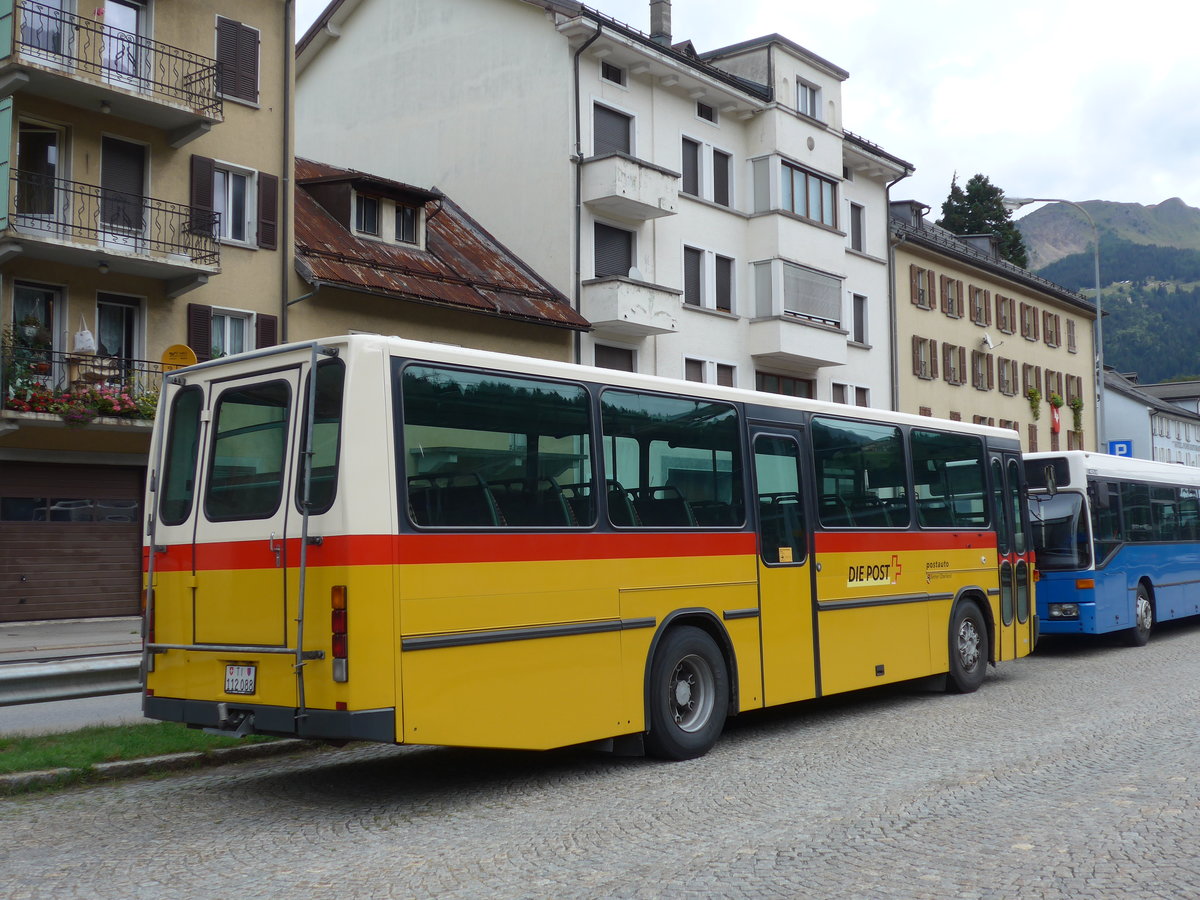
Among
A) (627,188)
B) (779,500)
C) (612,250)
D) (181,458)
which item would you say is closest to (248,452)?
(181,458)

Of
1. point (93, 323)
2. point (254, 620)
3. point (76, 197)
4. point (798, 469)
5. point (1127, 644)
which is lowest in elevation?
point (1127, 644)

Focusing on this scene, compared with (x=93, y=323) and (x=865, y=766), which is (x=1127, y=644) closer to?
(x=865, y=766)

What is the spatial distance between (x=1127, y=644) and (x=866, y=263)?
25371 millimetres

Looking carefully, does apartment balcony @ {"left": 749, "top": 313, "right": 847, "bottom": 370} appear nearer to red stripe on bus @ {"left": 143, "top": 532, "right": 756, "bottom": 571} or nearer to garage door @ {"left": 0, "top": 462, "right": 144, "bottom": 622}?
garage door @ {"left": 0, "top": 462, "right": 144, "bottom": 622}

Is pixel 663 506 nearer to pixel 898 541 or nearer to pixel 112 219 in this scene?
pixel 898 541

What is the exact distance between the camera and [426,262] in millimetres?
30422

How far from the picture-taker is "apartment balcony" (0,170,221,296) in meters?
23.2

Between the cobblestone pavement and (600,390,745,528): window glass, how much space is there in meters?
1.84

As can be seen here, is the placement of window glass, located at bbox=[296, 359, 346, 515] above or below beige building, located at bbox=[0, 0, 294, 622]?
below

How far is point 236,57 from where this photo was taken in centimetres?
2722

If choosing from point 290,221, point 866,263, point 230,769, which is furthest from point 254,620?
point 866,263

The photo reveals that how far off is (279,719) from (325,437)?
1681 millimetres

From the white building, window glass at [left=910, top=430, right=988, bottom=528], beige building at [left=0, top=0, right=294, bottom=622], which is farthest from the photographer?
the white building

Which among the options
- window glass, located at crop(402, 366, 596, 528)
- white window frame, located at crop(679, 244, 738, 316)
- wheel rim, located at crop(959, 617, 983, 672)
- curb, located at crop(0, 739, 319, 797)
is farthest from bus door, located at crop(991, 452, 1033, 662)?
white window frame, located at crop(679, 244, 738, 316)
